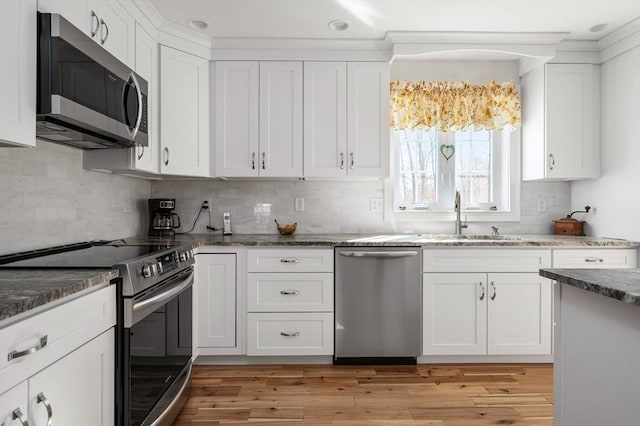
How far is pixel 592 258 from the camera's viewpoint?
2906 millimetres

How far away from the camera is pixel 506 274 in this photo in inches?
114

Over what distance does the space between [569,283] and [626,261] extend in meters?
2.06

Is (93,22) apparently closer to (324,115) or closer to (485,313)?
(324,115)

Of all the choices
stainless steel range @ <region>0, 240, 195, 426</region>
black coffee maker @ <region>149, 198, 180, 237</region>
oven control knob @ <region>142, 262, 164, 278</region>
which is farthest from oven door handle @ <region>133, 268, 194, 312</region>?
black coffee maker @ <region>149, 198, 180, 237</region>

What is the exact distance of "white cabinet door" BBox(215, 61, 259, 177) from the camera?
10.3ft

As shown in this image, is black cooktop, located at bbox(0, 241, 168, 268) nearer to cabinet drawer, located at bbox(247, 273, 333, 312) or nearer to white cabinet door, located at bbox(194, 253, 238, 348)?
white cabinet door, located at bbox(194, 253, 238, 348)

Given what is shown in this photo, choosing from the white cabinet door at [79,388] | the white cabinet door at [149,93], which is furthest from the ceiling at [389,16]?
the white cabinet door at [79,388]

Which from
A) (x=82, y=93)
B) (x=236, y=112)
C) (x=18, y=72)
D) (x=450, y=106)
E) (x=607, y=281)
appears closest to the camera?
(x=607, y=281)

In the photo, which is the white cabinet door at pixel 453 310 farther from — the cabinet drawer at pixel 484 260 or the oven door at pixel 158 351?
the oven door at pixel 158 351

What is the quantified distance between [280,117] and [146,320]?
1884mm

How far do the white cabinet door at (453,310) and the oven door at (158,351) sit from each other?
1616 mm

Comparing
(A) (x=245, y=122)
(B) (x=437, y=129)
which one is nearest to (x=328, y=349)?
(A) (x=245, y=122)

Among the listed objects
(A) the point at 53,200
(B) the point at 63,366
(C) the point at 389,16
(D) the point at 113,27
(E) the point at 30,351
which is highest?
(C) the point at 389,16

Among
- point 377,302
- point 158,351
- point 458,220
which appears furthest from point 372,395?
point 458,220
